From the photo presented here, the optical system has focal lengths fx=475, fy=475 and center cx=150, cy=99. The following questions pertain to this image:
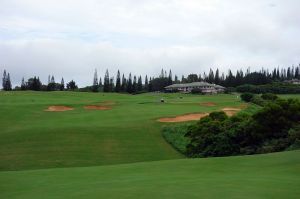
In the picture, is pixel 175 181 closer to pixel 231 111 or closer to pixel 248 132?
pixel 248 132

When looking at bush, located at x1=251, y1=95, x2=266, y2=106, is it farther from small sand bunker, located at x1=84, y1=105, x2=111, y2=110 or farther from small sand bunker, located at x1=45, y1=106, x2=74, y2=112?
small sand bunker, located at x1=45, y1=106, x2=74, y2=112

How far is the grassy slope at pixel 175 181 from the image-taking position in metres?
12.3

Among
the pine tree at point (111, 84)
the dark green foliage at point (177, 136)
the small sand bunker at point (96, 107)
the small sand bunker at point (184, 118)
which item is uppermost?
the pine tree at point (111, 84)

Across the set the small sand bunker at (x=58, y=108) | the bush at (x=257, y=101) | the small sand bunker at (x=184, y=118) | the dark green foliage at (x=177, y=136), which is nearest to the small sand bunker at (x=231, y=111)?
the small sand bunker at (x=184, y=118)

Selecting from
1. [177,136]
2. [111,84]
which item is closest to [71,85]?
[111,84]

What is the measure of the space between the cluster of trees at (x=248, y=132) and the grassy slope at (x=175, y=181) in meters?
10.8

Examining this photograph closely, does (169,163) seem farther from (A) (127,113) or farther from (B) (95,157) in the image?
(A) (127,113)

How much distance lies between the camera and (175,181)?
1458 centimetres

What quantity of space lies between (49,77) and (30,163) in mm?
125979

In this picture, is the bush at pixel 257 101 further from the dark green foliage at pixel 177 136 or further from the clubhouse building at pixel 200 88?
the clubhouse building at pixel 200 88

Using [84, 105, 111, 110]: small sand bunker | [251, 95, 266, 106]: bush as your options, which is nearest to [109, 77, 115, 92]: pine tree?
[251, 95, 266, 106]: bush

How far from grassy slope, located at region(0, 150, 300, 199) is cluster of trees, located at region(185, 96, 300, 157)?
426 inches

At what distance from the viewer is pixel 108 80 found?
15212 centimetres

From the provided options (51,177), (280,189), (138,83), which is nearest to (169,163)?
(51,177)
